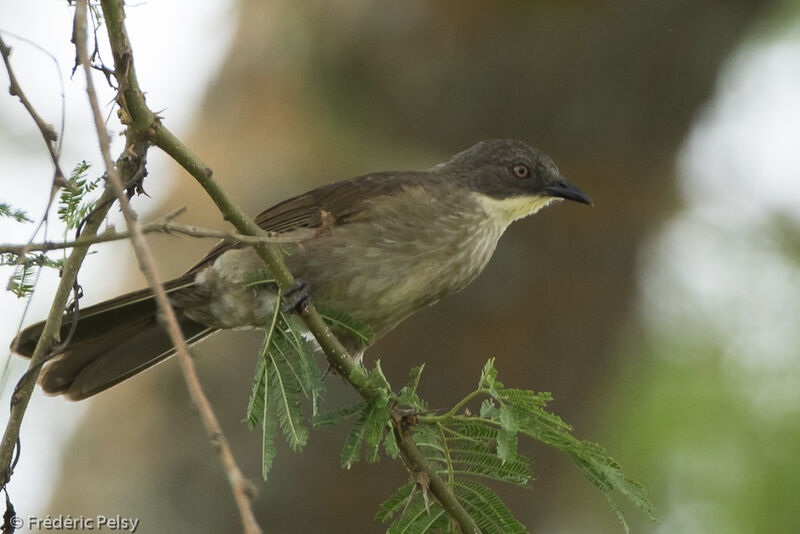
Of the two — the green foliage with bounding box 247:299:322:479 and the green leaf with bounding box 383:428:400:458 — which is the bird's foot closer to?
the green foliage with bounding box 247:299:322:479

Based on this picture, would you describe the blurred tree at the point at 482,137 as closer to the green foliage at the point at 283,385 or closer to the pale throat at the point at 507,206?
the pale throat at the point at 507,206

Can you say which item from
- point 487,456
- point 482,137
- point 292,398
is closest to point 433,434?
point 487,456

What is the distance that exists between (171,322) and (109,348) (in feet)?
9.65

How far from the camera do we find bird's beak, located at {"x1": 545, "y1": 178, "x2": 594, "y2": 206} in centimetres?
482

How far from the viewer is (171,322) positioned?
5.10 feet

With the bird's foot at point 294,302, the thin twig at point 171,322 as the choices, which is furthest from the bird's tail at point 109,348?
the thin twig at point 171,322

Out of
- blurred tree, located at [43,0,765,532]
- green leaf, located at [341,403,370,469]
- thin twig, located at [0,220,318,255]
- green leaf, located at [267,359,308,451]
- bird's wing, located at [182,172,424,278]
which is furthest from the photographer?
blurred tree, located at [43,0,765,532]

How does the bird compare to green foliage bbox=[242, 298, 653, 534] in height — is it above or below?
above

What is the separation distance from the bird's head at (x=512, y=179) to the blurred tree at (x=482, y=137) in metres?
1.35

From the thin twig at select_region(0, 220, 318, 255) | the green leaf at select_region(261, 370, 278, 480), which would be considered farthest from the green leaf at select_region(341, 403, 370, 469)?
the thin twig at select_region(0, 220, 318, 255)

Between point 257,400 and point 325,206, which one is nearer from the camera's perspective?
point 257,400

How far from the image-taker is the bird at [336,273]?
162 inches

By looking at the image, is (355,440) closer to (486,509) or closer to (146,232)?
(486,509)

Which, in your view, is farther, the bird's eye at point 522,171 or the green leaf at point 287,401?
the bird's eye at point 522,171
